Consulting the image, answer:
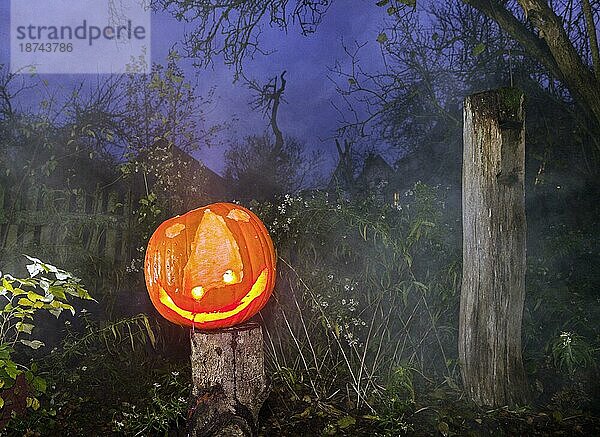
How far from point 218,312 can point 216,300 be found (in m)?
0.06

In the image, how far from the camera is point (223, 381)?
6.97 feet

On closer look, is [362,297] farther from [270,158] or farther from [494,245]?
[270,158]

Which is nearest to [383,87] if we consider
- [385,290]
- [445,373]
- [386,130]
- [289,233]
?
[386,130]

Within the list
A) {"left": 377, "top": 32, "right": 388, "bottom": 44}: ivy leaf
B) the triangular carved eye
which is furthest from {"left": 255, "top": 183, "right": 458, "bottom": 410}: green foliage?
{"left": 377, "top": 32, "right": 388, "bottom": 44}: ivy leaf

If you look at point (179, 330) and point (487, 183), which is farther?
point (179, 330)

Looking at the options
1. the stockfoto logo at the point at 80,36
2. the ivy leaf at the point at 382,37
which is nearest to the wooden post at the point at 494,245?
the ivy leaf at the point at 382,37

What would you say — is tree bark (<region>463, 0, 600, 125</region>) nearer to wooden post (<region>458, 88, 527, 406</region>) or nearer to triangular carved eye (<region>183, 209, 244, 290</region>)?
wooden post (<region>458, 88, 527, 406</region>)

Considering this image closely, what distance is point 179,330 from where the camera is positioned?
9.98 ft

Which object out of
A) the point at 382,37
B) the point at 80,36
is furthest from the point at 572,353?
the point at 80,36

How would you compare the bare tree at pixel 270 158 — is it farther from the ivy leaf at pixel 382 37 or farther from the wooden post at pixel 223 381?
the wooden post at pixel 223 381

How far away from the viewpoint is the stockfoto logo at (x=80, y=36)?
3.44m

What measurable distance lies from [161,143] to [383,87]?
1.49 m

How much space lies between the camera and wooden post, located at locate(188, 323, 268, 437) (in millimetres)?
2109

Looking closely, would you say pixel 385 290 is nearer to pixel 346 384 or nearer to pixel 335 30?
pixel 346 384
